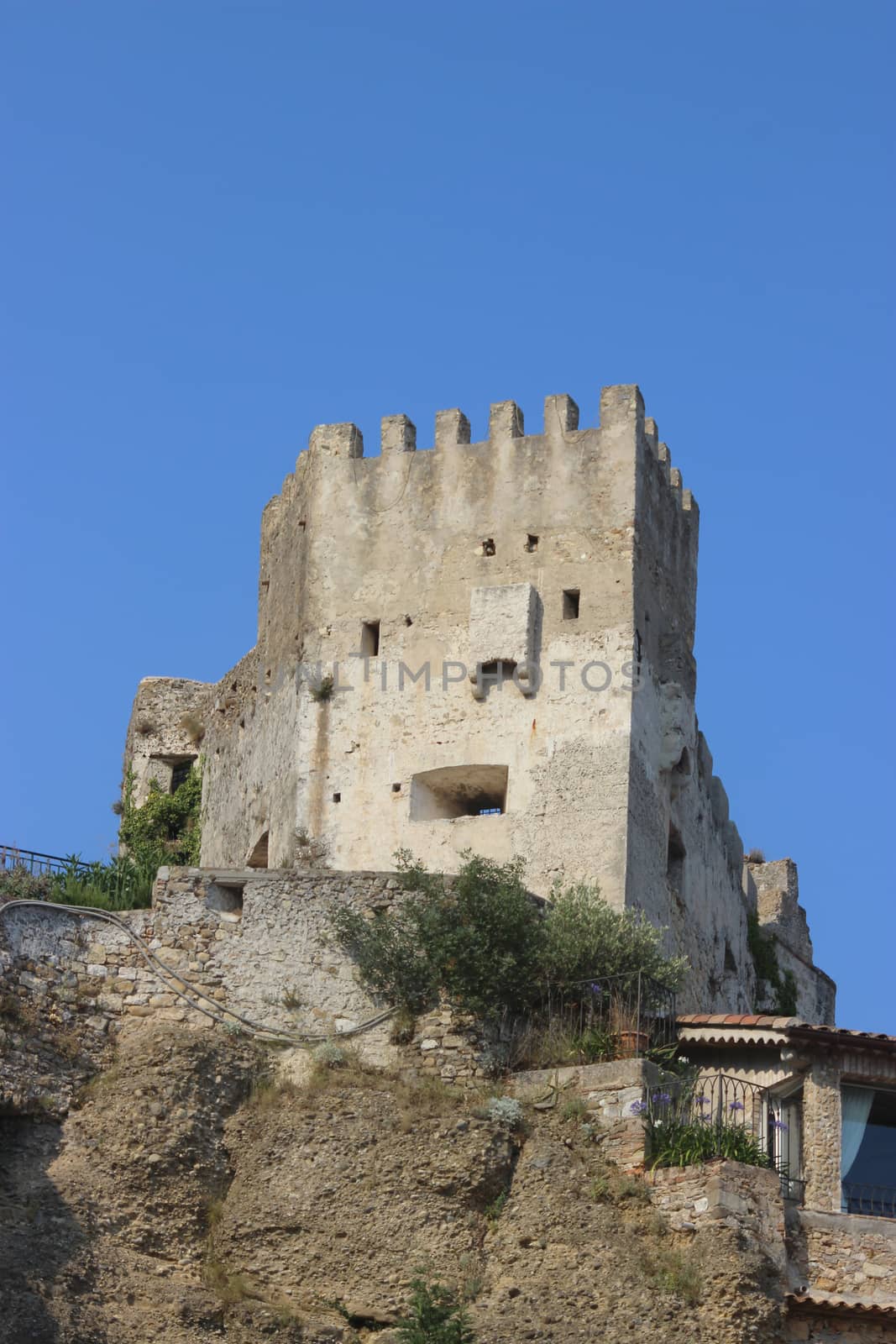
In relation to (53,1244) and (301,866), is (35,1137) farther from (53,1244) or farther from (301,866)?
(301,866)

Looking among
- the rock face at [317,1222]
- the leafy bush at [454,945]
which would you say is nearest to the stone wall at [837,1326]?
the rock face at [317,1222]

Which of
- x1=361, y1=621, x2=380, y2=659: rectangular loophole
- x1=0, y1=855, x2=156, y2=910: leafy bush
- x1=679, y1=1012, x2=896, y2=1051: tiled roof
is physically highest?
x1=361, y1=621, x2=380, y2=659: rectangular loophole

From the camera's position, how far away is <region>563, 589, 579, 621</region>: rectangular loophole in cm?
3238

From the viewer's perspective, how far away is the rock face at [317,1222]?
2377cm

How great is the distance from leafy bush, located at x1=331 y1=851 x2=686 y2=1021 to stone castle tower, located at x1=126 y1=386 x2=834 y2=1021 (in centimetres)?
227

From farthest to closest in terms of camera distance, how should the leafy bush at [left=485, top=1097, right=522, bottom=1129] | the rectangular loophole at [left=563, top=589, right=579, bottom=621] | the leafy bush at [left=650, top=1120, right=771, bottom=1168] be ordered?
A: the rectangular loophole at [left=563, top=589, right=579, bottom=621] → the leafy bush at [left=485, top=1097, right=522, bottom=1129] → the leafy bush at [left=650, top=1120, right=771, bottom=1168]

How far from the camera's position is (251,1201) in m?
25.7

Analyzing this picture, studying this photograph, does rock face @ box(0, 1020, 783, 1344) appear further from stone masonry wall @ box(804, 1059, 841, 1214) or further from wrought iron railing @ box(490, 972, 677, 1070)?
stone masonry wall @ box(804, 1059, 841, 1214)

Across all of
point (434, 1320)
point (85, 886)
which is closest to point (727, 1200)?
point (434, 1320)

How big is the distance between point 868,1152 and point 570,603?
933 centimetres

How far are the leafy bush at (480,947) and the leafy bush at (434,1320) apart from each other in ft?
13.1

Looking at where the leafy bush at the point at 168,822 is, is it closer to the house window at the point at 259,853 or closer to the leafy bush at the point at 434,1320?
the house window at the point at 259,853

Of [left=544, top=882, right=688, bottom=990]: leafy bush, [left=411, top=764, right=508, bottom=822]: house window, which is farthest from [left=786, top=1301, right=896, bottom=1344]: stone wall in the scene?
[left=411, top=764, right=508, bottom=822]: house window

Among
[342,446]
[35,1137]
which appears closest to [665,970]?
[35,1137]
